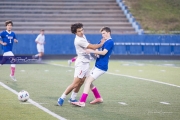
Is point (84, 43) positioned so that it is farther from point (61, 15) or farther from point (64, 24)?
point (61, 15)

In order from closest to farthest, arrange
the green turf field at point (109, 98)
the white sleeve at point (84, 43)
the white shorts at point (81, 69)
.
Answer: the green turf field at point (109, 98)
the white sleeve at point (84, 43)
the white shorts at point (81, 69)

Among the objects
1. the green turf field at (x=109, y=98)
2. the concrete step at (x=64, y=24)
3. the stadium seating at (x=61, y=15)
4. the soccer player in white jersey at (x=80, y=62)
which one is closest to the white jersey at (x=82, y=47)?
the soccer player in white jersey at (x=80, y=62)

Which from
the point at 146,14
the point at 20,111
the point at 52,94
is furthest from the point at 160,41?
the point at 20,111

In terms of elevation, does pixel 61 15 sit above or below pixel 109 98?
above

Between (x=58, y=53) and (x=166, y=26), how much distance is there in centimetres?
986

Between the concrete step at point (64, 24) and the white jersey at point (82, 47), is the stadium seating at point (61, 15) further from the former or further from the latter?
the white jersey at point (82, 47)

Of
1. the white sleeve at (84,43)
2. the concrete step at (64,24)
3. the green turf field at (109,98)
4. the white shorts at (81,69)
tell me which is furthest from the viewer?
the concrete step at (64,24)

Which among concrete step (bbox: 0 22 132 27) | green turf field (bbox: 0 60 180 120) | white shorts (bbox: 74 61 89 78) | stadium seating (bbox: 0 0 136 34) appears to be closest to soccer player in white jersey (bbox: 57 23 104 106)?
white shorts (bbox: 74 61 89 78)

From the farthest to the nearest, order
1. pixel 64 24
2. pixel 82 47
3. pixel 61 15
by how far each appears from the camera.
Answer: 1. pixel 61 15
2. pixel 64 24
3. pixel 82 47

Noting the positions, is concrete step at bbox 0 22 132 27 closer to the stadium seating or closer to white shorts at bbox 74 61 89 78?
the stadium seating

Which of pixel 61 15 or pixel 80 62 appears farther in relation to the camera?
pixel 61 15

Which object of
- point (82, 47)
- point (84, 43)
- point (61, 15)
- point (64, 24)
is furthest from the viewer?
point (61, 15)

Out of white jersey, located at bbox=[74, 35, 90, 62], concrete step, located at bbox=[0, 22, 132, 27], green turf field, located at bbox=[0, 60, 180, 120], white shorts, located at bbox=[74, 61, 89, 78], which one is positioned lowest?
green turf field, located at bbox=[0, 60, 180, 120]

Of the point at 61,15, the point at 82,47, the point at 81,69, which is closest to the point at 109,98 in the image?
the point at 81,69
